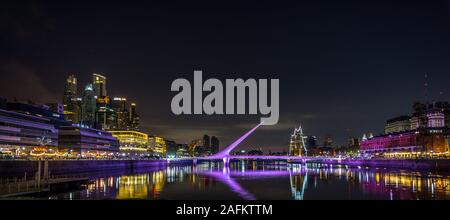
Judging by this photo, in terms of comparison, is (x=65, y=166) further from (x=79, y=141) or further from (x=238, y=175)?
(x=79, y=141)

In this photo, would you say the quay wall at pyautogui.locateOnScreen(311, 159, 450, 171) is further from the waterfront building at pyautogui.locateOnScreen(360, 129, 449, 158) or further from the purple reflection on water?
the purple reflection on water

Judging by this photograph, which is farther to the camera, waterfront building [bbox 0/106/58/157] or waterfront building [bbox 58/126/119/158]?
waterfront building [bbox 58/126/119/158]

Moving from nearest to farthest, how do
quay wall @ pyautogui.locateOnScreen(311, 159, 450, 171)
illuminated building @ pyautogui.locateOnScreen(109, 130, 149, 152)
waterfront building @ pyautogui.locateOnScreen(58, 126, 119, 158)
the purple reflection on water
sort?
the purple reflection on water < quay wall @ pyautogui.locateOnScreen(311, 159, 450, 171) < waterfront building @ pyautogui.locateOnScreen(58, 126, 119, 158) < illuminated building @ pyautogui.locateOnScreen(109, 130, 149, 152)

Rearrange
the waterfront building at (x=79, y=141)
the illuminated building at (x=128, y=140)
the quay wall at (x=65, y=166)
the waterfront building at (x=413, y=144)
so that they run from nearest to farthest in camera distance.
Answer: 1. the quay wall at (x=65, y=166)
2. the waterfront building at (x=79, y=141)
3. the waterfront building at (x=413, y=144)
4. the illuminated building at (x=128, y=140)

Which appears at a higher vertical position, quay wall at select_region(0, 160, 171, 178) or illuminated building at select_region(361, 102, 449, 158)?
illuminated building at select_region(361, 102, 449, 158)

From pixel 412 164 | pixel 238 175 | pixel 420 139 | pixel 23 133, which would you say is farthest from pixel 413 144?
pixel 23 133

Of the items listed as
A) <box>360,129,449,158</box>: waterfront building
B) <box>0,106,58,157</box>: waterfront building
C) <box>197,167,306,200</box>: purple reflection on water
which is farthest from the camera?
<box>360,129,449,158</box>: waterfront building

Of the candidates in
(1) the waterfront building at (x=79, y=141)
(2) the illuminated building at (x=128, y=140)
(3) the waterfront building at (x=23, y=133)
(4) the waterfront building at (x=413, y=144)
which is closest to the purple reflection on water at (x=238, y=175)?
(3) the waterfront building at (x=23, y=133)

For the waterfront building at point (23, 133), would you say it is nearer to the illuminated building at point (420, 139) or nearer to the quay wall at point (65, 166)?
the quay wall at point (65, 166)

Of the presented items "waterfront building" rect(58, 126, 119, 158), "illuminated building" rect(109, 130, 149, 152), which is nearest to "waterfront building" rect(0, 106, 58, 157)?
"waterfront building" rect(58, 126, 119, 158)

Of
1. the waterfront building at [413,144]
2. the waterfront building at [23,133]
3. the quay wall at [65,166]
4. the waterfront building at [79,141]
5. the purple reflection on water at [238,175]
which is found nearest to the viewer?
the purple reflection on water at [238,175]
